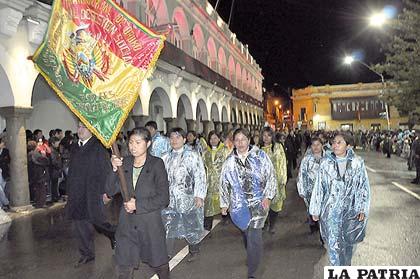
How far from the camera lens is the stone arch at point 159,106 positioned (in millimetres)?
20875

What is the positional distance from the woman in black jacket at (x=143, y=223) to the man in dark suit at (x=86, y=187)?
2.15 metres

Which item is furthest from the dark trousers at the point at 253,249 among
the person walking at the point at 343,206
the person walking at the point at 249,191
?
the person walking at the point at 343,206

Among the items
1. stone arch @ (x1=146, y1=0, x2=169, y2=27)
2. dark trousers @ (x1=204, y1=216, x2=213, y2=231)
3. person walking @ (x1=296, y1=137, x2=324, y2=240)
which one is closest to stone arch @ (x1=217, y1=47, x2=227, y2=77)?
stone arch @ (x1=146, y1=0, x2=169, y2=27)

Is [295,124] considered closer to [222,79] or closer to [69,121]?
[222,79]

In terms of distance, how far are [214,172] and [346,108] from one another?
6812 cm

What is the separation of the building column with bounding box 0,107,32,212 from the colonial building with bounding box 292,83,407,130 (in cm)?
6348

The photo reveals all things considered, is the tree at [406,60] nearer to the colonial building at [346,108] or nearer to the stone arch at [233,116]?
the stone arch at [233,116]

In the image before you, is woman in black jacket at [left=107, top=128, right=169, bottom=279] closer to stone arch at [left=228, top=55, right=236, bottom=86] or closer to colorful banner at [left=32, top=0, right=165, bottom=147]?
colorful banner at [left=32, top=0, right=165, bottom=147]

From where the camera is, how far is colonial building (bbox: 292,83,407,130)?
72.1 metres

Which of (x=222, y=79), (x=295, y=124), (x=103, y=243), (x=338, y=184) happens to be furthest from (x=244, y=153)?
(x=295, y=124)

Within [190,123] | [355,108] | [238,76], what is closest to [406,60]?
[190,123]

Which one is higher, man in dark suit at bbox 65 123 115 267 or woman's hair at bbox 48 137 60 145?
woman's hair at bbox 48 137 60 145

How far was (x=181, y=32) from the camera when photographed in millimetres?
24875

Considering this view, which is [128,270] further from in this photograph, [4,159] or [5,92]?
[5,92]
